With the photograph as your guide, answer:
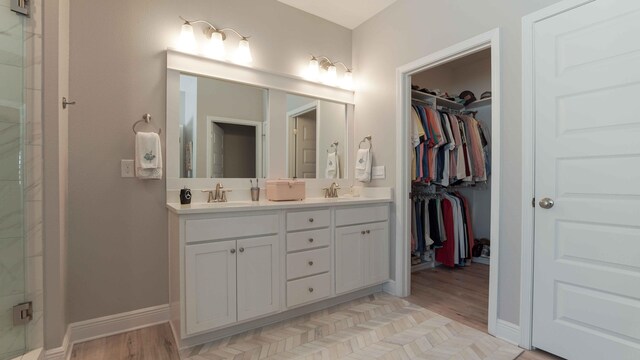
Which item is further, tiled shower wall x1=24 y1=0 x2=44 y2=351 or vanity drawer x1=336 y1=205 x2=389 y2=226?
vanity drawer x1=336 y1=205 x2=389 y2=226

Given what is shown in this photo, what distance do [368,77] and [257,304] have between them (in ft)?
7.41

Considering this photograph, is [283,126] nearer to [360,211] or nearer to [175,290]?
[360,211]

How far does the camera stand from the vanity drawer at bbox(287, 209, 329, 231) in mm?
2074

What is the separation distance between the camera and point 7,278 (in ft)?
4.75

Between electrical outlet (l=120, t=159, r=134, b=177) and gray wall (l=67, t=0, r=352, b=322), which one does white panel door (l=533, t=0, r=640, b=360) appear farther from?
electrical outlet (l=120, t=159, r=134, b=177)

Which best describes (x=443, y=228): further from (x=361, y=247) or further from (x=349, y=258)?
(x=349, y=258)

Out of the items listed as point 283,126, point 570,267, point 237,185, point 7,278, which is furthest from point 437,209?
point 7,278

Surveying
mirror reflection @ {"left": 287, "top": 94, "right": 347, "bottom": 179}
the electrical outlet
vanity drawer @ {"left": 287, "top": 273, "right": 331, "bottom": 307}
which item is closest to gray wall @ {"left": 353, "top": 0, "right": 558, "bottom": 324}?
mirror reflection @ {"left": 287, "top": 94, "right": 347, "bottom": 179}

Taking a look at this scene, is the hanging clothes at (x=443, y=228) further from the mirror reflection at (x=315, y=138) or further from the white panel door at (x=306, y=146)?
the white panel door at (x=306, y=146)

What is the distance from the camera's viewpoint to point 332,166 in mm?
2920

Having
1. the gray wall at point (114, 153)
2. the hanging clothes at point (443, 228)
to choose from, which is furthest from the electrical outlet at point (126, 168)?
the hanging clothes at point (443, 228)

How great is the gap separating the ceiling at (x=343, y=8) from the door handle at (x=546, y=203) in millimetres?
2033

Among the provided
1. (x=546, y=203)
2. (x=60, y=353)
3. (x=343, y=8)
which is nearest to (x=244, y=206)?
(x=60, y=353)

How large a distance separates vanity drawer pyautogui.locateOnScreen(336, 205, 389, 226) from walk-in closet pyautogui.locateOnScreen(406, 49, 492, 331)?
0.32 meters
